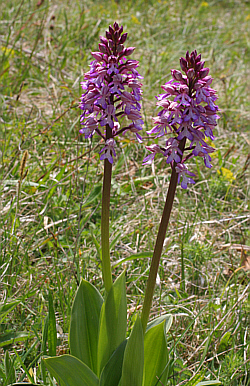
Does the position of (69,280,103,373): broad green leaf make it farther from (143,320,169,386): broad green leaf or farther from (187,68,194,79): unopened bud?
(187,68,194,79): unopened bud

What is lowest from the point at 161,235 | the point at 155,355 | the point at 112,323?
the point at 155,355

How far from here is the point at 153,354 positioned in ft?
5.50

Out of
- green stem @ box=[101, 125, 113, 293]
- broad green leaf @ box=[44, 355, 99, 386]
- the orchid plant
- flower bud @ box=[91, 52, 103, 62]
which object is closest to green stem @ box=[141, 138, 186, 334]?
the orchid plant

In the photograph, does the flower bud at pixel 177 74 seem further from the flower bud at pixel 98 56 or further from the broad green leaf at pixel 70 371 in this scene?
the broad green leaf at pixel 70 371

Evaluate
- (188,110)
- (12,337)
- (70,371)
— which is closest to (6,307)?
(12,337)

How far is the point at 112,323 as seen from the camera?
1690 mm

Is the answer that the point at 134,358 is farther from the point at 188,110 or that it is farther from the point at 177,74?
the point at 177,74

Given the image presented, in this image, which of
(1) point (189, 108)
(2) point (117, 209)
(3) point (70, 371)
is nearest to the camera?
(1) point (189, 108)

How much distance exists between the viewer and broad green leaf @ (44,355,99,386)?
1501mm

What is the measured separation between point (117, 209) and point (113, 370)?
1.80 meters

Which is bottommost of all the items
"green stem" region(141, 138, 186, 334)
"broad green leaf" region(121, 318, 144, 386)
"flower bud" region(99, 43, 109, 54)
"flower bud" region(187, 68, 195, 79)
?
"broad green leaf" region(121, 318, 144, 386)

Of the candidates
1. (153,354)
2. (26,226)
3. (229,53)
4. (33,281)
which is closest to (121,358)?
(153,354)

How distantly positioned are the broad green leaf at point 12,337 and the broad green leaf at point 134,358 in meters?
0.73

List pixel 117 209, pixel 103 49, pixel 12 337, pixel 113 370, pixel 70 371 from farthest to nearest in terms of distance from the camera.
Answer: pixel 117 209 < pixel 12 337 < pixel 113 370 < pixel 70 371 < pixel 103 49
